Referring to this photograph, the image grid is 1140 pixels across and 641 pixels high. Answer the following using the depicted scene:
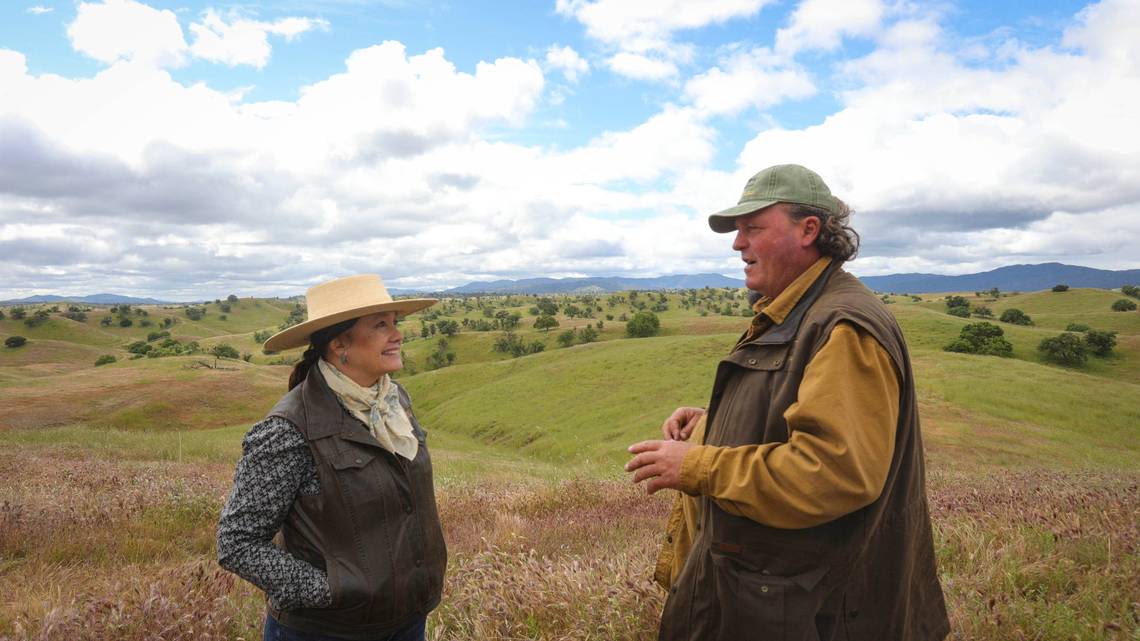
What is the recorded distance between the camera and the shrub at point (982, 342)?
59.2 m

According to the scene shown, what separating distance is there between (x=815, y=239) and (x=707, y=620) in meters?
1.81

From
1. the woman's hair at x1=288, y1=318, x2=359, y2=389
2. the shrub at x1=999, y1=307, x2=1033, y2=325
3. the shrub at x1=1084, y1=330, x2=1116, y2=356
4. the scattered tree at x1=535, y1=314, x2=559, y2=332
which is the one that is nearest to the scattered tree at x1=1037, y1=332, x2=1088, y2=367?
the shrub at x1=1084, y1=330, x2=1116, y2=356

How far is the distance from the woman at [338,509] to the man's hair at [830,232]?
2.22m

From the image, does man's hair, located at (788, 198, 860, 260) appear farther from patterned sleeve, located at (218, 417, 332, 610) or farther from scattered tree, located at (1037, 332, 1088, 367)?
scattered tree, located at (1037, 332, 1088, 367)

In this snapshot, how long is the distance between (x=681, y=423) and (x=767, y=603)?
1353 millimetres

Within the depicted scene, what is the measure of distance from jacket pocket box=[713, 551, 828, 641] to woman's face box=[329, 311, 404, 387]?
2070 millimetres

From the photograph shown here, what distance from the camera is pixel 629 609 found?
387 centimetres

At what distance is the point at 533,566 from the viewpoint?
177 inches

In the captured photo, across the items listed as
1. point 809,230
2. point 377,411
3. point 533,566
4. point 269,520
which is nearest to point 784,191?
point 809,230

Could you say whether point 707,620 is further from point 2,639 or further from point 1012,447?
point 1012,447

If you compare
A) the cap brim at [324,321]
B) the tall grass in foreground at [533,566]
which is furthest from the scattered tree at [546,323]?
the cap brim at [324,321]

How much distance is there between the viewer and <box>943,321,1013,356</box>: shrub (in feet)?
194

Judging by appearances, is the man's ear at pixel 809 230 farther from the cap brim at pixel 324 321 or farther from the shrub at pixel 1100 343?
the shrub at pixel 1100 343

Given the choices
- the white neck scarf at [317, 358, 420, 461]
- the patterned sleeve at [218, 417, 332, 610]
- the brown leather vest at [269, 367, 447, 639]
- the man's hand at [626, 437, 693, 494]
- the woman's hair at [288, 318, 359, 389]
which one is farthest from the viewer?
the woman's hair at [288, 318, 359, 389]
